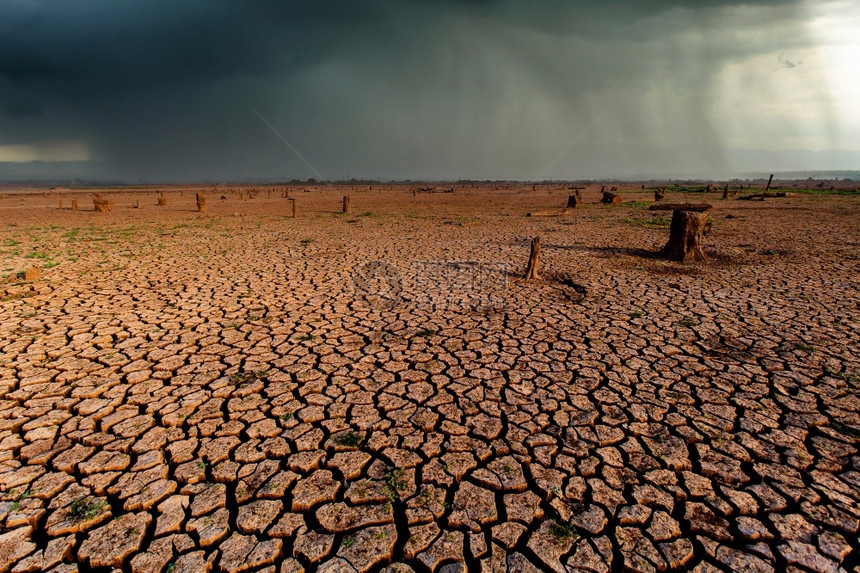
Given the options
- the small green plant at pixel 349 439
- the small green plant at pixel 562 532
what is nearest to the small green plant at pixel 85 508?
the small green plant at pixel 349 439

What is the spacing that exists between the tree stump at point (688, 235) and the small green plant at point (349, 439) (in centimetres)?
919

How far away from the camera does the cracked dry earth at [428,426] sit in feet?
7.52

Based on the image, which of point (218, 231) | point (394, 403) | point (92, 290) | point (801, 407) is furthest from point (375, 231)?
point (801, 407)

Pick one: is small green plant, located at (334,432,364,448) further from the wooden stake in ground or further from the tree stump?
the tree stump

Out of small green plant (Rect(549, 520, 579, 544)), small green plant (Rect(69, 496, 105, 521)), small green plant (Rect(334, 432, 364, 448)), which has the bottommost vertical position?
small green plant (Rect(549, 520, 579, 544))

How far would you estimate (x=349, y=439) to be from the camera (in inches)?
125

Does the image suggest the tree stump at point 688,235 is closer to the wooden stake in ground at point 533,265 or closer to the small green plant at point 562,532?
the wooden stake in ground at point 533,265

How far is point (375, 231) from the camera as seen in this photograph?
49.7ft

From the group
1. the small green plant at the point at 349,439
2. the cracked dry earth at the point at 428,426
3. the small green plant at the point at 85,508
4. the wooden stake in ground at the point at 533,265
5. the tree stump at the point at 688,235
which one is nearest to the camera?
the cracked dry earth at the point at 428,426

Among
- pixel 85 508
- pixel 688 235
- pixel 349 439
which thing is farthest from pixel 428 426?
pixel 688 235

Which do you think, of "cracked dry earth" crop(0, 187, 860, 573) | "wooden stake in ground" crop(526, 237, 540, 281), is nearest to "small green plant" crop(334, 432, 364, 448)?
"cracked dry earth" crop(0, 187, 860, 573)

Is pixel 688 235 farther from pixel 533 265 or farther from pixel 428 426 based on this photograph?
pixel 428 426

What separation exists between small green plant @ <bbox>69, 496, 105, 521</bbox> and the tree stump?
1076 centimetres

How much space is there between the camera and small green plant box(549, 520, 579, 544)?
2311 mm
